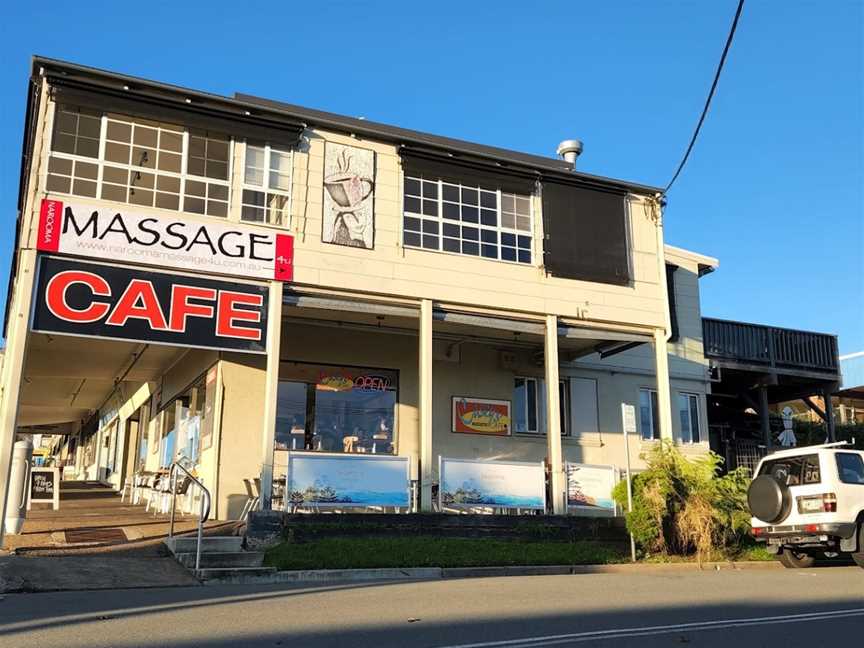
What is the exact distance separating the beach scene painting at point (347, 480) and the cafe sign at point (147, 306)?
2089 mm

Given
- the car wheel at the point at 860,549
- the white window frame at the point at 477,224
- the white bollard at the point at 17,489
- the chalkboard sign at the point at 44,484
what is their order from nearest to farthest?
the car wheel at the point at 860,549
the white bollard at the point at 17,489
the chalkboard sign at the point at 44,484
the white window frame at the point at 477,224

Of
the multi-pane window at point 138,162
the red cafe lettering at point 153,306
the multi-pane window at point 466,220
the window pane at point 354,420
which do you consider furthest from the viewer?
the window pane at point 354,420

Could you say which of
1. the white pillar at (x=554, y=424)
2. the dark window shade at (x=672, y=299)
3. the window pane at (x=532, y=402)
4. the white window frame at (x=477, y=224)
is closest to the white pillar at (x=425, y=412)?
the white window frame at (x=477, y=224)

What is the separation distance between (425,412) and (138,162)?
6.32 m

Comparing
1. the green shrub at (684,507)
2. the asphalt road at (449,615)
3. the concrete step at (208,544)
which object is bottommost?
the asphalt road at (449,615)

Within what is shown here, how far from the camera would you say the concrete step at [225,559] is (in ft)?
36.1

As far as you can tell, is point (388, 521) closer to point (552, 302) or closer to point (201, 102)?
point (552, 302)

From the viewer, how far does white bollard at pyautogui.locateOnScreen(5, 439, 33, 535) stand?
486 inches

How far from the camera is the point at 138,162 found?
13.8m

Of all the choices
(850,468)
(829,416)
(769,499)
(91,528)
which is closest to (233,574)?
(91,528)

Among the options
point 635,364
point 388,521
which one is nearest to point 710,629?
point 388,521

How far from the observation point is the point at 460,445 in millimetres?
18141

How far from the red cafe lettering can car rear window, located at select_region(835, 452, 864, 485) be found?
9249mm

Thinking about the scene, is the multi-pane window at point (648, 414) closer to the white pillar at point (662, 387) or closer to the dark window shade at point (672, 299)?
the dark window shade at point (672, 299)
